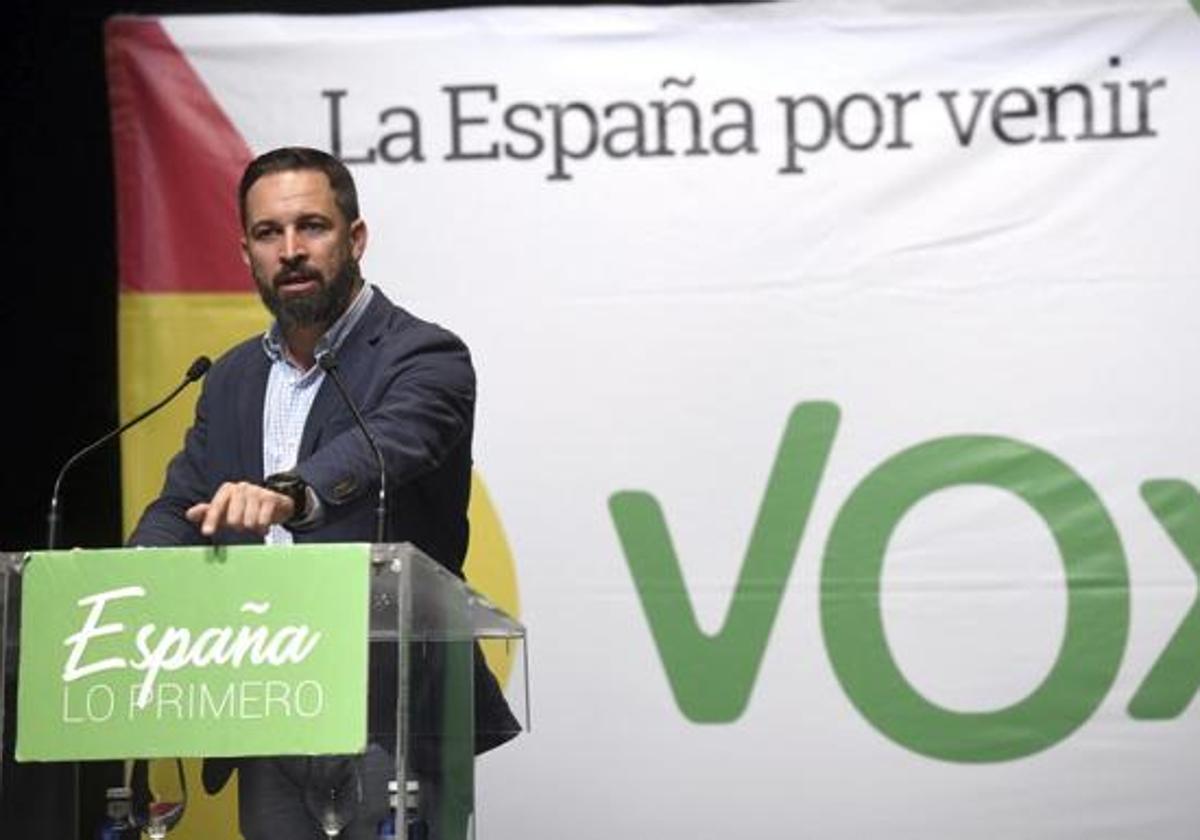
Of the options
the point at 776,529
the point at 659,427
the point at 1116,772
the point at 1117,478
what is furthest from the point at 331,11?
the point at 1116,772

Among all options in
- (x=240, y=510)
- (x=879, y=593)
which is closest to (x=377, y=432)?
(x=240, y=510)

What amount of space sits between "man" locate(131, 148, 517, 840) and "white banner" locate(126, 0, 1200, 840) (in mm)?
1209

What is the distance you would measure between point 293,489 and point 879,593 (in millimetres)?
2037

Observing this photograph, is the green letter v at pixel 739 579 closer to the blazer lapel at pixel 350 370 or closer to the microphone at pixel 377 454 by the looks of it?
the blazer lapel at pixel 350 370

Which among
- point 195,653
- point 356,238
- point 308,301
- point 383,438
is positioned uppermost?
point 356,238

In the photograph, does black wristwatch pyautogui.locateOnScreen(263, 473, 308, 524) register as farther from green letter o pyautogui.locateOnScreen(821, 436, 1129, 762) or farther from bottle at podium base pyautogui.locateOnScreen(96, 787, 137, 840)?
green letter o pyautogui.locateOnScreen(821, 436, 1129, 762)

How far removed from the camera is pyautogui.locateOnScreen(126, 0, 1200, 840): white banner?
471 cm

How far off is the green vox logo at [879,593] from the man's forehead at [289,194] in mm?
1378

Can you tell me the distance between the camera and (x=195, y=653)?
8.95ft

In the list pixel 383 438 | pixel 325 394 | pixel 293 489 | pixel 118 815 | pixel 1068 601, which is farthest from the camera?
pixel 1068 601

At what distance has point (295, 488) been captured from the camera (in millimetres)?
2963

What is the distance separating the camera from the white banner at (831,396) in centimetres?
471

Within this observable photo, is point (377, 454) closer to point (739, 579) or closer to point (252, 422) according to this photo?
point (252, 422)

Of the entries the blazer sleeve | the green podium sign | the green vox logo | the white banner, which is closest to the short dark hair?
the blazer sleeve
